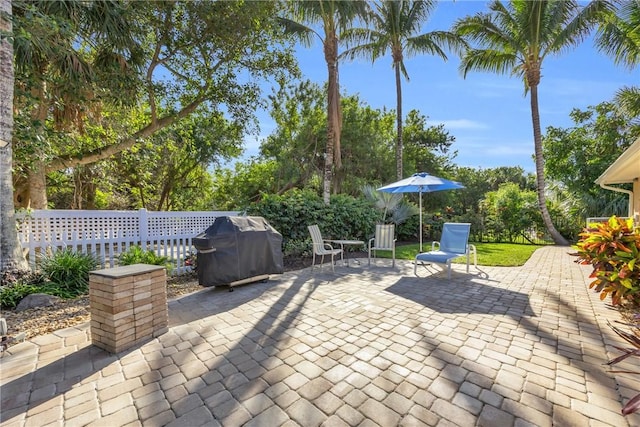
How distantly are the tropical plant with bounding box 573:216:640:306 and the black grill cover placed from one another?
193 inches

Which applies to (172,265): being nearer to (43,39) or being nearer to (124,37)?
(43,39)

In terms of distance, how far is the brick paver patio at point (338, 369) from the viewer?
6.23 ft

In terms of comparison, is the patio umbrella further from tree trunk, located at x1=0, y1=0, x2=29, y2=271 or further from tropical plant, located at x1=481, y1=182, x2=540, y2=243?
tropical plant, located at x1=481, y1=182, x2=540, y2=243

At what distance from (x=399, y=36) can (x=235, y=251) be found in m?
11.6

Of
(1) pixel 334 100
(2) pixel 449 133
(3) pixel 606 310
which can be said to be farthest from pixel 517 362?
(2) pixel 449 133

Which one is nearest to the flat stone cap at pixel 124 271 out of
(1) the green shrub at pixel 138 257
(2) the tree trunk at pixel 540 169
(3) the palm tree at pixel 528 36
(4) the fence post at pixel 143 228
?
(1) the green shrub at pixel 138 257

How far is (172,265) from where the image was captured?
19.2ft

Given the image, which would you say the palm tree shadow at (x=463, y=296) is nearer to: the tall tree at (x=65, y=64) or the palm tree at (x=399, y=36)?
the tall tree at (x=65, y=64)

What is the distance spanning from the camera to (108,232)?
5520 mm

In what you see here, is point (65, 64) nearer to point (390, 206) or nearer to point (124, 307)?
point (124, 307)

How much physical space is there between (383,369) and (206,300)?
117 inches

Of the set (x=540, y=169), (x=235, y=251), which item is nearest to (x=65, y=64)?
(x=235, y=251)

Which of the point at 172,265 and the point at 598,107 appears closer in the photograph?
the point at 172,265

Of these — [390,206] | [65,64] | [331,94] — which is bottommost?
[390,206]
